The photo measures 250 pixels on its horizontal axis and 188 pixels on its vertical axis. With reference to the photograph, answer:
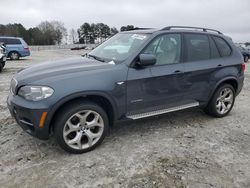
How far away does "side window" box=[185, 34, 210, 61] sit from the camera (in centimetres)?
441

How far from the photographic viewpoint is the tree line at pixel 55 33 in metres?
75.3

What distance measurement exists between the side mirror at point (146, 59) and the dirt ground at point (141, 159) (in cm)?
120

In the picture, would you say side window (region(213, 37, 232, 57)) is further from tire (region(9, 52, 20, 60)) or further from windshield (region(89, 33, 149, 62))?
tire (region(9, 52, 20, 60))

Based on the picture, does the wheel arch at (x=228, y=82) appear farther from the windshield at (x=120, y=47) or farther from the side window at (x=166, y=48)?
the windshield at (x=120, y=47)

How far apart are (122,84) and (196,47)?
1.73m

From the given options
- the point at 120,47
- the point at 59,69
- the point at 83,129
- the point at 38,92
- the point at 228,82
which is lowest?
the point at 83,129

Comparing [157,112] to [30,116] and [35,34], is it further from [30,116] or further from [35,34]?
[35,34]

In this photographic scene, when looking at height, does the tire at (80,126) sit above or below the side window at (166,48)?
below

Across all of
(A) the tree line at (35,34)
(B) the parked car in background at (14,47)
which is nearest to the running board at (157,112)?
(B) the parked car in background at (14,47)

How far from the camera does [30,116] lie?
3.20 m

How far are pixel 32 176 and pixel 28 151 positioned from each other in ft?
2.14

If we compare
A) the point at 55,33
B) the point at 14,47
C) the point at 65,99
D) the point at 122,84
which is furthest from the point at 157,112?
the point at 55,33

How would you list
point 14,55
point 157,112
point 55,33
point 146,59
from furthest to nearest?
point 55,33 < point 14,55 < point 157,112 < point 146,59

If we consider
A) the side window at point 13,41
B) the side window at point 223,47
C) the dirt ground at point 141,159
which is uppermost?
the side window at point 223,47
